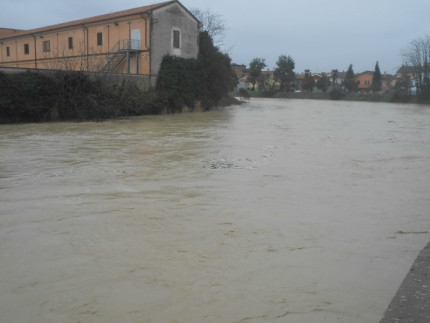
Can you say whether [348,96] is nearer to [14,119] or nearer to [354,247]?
[14,119]

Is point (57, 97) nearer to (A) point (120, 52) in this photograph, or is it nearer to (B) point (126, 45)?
(A) point (120, 52)

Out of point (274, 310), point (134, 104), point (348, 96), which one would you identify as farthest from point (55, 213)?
point (348, 96)

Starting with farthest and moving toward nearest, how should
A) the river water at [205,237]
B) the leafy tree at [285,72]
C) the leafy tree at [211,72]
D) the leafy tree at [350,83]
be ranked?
1. the leafy tree at [285,72]
2. the leafy tree at [350,83]
3. the leafy tree at [211,72]
4. the river water at [205,237]

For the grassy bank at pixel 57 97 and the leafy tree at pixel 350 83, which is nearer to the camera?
the grassy bank at pixel 57 97

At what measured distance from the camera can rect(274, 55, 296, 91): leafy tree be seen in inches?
3538

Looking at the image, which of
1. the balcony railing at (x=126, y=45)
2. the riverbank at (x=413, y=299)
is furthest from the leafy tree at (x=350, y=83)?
the riverbank at (x=413, y=299)

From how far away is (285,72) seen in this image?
90188 millimetres

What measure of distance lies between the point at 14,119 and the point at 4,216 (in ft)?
49.5

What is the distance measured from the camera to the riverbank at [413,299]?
113 inches

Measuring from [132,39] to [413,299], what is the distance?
2908 centimetres

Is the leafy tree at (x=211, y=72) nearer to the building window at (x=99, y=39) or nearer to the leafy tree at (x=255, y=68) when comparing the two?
the building window at (x=99, y=39)

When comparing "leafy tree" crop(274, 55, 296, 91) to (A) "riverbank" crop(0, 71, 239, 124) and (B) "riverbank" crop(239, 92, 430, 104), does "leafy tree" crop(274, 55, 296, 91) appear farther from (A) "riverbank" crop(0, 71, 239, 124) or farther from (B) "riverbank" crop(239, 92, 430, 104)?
(A) "riverbank" crop(0, 71, 239, 124)

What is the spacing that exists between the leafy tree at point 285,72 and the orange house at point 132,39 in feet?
197

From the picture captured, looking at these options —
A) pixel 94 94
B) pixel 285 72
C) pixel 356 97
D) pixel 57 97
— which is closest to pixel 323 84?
pixel 285 72
